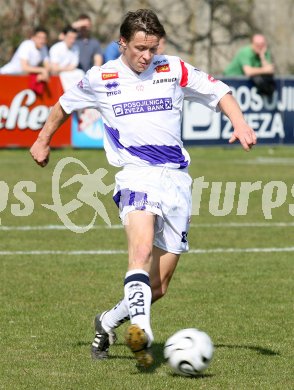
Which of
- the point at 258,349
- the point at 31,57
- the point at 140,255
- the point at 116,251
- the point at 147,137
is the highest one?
the point at 147,137

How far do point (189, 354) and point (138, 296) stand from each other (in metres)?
0.42

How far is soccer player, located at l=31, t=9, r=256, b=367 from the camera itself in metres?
6.60

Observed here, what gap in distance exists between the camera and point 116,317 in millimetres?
6898

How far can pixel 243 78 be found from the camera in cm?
2184

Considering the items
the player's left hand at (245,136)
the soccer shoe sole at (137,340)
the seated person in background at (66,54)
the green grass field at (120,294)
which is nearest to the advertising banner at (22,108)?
the seated person in background at (66,54)

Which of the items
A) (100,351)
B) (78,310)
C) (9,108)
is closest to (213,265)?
(78,310)

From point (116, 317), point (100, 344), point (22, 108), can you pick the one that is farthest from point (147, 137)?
point (22, 108)

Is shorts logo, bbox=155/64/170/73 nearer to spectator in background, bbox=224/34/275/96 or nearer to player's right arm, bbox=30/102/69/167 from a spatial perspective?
player's right arm, bbox=30/102/69/167

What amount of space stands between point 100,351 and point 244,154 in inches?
574

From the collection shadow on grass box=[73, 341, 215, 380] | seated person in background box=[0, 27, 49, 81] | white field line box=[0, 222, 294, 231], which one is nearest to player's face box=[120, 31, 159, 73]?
shadow on grass box=[73, 341, 215, 380]

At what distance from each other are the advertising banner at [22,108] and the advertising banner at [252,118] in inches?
97.9

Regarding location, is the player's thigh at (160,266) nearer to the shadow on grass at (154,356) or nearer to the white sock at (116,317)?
the white sock at (116,317)

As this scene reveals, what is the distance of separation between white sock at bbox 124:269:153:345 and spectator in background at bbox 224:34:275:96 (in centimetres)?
1575

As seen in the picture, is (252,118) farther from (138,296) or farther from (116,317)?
(138,296)
